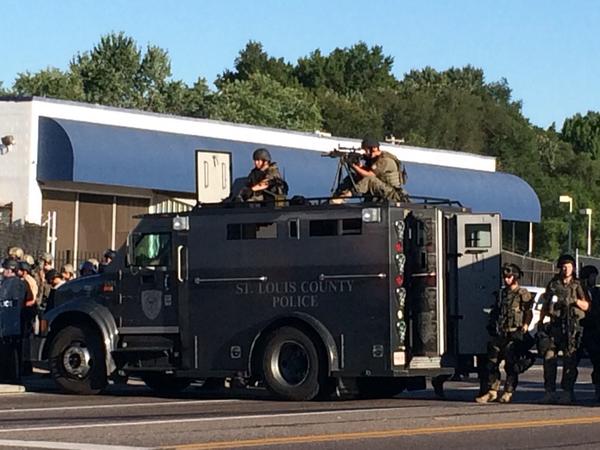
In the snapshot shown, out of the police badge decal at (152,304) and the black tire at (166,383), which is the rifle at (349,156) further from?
the black tire at (166,383)

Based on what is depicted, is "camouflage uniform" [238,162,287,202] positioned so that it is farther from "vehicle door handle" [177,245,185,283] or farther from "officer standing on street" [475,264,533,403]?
"officer standing on street" [475,264,533,403]

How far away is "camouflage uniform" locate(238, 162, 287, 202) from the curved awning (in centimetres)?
1475

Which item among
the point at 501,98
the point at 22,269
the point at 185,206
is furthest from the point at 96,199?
the point at 501,98

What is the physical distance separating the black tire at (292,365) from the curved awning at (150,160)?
16.2m

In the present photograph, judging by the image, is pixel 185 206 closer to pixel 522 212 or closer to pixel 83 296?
pixel 522 212

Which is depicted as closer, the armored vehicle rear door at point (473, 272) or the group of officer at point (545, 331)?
the group of officer at point (545, 331)

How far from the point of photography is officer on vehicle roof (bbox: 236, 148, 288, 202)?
18812mm

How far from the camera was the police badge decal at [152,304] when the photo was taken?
18547 millimetres

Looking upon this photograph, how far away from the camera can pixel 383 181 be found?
18.5 metres

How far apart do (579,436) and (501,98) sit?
364 ft

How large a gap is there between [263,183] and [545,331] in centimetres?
406

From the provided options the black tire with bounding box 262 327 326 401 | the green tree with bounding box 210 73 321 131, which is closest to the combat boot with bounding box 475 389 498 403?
the black tire with bounding box 262 327 326 401

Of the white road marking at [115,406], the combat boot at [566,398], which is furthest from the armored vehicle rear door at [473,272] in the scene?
the white road marking at [115,406]

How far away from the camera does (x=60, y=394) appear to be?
19422 millimetres
